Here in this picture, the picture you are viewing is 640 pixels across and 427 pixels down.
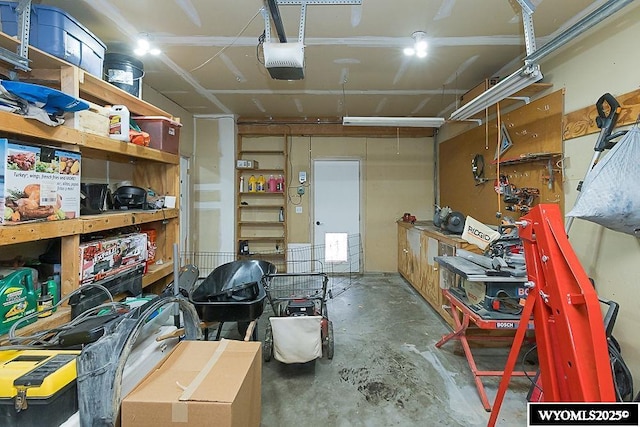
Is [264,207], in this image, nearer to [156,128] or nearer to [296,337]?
[156,128]

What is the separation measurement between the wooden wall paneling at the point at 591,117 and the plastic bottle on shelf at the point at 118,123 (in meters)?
3.40

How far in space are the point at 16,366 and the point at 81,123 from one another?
1399 millimetres

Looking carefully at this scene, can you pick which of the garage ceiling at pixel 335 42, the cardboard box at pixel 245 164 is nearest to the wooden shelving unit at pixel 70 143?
the garage ceiling at pixel 335 42

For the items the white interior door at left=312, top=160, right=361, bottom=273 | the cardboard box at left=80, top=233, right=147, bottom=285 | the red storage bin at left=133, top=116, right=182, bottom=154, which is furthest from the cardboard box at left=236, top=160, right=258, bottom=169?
the cardboard box at left=80, top=233, right=147, bottom=285

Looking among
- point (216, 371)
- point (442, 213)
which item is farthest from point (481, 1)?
point (216, 371)

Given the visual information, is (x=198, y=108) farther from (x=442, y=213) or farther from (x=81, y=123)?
(x=442, y=213)

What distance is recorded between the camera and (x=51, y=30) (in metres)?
1.66

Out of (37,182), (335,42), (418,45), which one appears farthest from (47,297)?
(418,45)

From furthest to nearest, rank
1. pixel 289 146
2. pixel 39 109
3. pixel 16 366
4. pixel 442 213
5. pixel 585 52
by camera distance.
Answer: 1. pixel 289 146
2. pixel 442 213
3. pixel 585 52
4. pixel 39 109
5. pixel 16 366

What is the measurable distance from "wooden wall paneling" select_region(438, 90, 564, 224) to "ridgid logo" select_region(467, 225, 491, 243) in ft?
1.94

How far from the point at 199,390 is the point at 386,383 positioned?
1686 mm

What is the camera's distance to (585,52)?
2.20 metres

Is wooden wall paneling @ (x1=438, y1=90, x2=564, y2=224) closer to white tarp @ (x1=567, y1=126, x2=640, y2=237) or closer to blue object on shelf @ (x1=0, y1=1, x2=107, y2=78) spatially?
white tarp @ (x1=567, y1=126, x2=640, y2=237)

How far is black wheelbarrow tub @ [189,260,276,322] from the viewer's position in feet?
7.04
